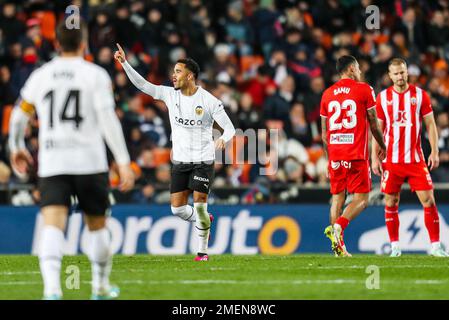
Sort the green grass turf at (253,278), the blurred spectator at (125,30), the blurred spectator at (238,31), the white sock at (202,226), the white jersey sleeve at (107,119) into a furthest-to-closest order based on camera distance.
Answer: the blurred spectator at (238,31), the blurred spectator at (125,30), the white sock at (202,226), the green grass turf at (253,278), the white jersey sleeve at (107,119)

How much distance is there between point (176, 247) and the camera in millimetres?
18172

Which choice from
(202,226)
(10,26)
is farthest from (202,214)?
(10,26)

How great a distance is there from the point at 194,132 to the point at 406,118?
2.58 metres

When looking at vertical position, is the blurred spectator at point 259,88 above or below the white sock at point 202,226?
above

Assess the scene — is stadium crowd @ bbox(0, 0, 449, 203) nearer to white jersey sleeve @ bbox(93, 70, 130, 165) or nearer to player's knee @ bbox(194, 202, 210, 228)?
player's knee @ bbox(194, 202, 210, 228)

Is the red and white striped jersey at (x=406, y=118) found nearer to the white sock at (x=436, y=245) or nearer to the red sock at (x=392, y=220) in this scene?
the red sock at (x=392, y=220)

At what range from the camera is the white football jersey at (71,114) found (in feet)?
28.7

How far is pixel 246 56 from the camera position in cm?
2288

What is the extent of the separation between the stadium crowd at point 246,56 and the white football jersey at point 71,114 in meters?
9.74

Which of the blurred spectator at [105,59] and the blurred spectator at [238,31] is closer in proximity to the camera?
the blurred spectator at [105,59]

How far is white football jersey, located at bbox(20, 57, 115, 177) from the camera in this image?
8758 mm

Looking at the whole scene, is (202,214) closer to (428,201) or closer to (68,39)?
(428,201)

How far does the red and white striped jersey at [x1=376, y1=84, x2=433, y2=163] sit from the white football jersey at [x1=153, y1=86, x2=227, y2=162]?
2109 mm

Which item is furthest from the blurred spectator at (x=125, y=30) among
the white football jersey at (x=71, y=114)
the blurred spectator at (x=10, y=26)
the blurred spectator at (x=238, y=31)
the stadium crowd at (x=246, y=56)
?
the white football jersey at (x=71, y=114)
